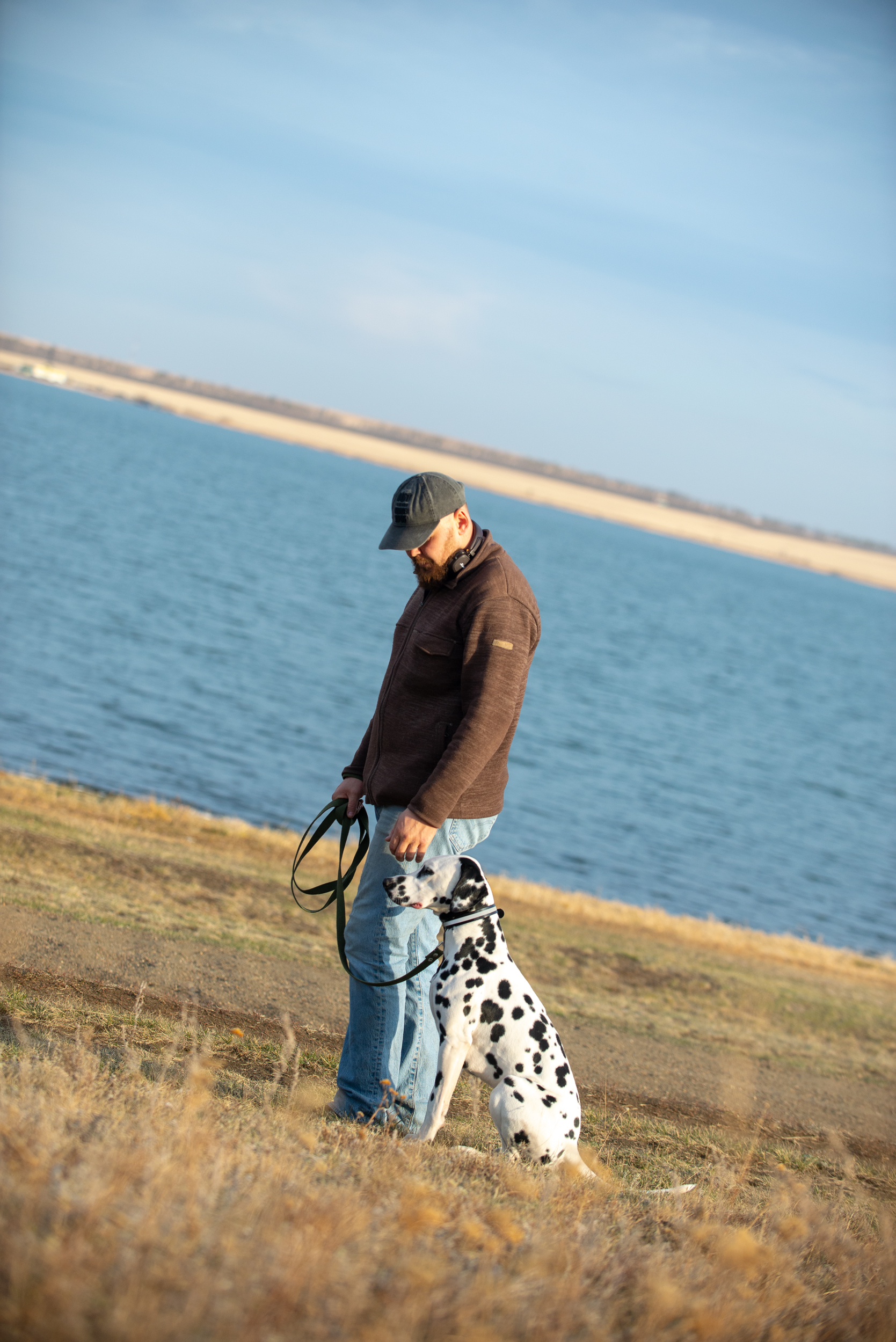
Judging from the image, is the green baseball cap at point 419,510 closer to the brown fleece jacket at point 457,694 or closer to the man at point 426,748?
the man at point 426,748

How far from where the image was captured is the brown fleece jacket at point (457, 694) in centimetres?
411

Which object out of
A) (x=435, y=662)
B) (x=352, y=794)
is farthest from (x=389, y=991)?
(x=435, y=662)

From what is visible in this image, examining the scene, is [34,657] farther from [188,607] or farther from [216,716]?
[188,607]

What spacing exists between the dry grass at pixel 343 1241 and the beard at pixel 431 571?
6.51 ft

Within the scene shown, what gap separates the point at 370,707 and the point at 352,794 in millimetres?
23063

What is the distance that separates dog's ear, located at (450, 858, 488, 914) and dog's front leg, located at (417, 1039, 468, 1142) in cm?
49

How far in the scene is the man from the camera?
4133 millimetres

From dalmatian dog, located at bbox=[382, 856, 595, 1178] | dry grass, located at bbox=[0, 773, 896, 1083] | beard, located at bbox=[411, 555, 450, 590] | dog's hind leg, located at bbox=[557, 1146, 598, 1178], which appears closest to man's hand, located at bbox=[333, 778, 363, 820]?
dalmatian dog, located at bbox=[382, 856, 595, 1178]

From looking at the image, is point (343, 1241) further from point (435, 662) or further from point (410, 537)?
point (410, 537)

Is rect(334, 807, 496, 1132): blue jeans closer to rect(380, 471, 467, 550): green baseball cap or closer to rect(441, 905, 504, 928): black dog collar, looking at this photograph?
rect(441, 905, 504, 928): black dog collar

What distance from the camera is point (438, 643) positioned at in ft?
14.0

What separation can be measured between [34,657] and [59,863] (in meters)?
15.8

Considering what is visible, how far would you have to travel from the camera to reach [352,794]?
16.3ft

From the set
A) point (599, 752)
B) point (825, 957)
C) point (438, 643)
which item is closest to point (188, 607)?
point (599, 752)
